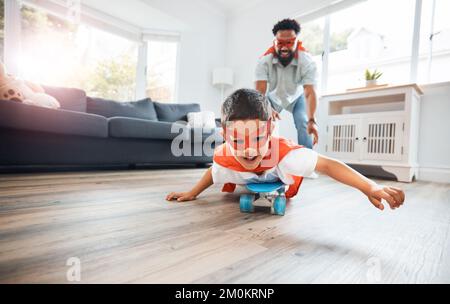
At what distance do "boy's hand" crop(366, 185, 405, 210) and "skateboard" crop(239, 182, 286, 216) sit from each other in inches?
10.7

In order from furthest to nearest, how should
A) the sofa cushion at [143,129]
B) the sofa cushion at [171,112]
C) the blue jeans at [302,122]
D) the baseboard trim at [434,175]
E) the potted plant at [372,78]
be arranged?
the sofa cushion at [171,112], the potted plant at [372,78], the baseboard trim at [434,175], the sofa cushion at [143,129], the blue jeans at [302,122]

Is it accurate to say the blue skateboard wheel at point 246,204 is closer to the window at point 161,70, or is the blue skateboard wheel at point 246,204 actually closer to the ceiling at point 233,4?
the window at point 161,70

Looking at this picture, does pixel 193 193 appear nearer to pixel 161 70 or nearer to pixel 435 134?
pixel 435 134

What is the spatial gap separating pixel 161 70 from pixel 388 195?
388cm

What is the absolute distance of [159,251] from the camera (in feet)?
1.63

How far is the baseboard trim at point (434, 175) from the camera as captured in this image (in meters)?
2.12

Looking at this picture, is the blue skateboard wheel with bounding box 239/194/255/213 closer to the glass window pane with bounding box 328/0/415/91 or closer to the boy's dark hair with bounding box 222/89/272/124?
the boy's dark hair with bounding box 222/89/272/124

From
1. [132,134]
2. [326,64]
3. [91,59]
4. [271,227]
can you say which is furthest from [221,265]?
[91,59]

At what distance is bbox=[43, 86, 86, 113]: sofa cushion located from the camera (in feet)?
7.43

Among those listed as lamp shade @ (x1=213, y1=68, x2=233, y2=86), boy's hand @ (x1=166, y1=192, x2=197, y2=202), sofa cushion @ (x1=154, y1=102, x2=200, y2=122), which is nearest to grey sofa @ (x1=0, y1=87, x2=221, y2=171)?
sofa cushion @ (x1=154, y1=102, x2=200, y2=122)

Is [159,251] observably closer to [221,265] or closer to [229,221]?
[221,265]

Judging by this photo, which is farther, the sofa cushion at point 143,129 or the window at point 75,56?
the window at point 75,56

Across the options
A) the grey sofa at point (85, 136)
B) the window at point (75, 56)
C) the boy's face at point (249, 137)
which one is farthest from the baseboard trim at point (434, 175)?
the window at point (75, 56)

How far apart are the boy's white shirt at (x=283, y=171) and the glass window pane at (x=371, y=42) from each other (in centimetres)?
237
